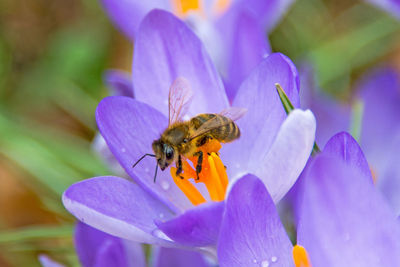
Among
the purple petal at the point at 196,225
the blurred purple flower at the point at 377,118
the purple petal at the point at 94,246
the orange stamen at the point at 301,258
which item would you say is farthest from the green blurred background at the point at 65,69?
the orange stamen at the point at 301,258

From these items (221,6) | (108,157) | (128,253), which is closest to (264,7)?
(221,6)

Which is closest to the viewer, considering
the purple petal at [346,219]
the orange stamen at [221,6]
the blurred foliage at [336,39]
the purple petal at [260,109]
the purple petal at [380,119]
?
the purple petal at [346,219]

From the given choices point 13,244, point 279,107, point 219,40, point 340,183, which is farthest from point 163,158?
point 219,40

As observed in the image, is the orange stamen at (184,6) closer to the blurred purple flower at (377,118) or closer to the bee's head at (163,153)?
the blurred purple flower at (377,118)

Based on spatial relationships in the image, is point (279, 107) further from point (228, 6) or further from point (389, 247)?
point (228, 6)

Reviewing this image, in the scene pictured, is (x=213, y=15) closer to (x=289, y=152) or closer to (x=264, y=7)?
(x=264, y=7)

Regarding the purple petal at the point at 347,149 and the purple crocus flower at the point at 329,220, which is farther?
the purple petal at the point at 347,149

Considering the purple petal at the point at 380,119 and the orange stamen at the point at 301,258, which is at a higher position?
the purple petal at the point at 380,119
